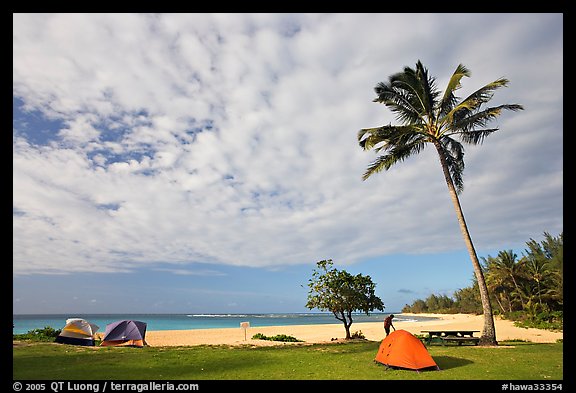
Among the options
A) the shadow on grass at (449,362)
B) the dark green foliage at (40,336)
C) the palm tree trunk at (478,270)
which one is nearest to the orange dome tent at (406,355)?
the shadow on grass at (449,362)

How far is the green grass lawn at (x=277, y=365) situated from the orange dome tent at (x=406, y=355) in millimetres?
232

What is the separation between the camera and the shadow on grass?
13.0m

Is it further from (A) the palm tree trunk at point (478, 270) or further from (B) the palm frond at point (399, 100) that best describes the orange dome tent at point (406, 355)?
(B) the palm frond at point (399, 100)

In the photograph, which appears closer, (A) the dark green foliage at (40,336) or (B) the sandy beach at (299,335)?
(A) the dark green foliage at (40,336)

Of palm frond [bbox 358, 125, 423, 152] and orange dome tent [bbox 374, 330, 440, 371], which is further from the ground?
palm frond [bbox 358, 125, 423, 152]

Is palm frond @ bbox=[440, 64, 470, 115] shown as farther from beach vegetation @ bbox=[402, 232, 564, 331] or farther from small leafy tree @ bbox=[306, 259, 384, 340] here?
beach vegetation @ bbox=[402, 232, 564, 331]

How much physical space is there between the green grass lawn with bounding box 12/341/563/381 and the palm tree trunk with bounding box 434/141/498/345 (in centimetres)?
84

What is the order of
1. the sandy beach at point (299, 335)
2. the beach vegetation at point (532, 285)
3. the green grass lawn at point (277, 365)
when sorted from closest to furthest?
the green grass lawn at point (277, 365) → the sandy beach at point (299, 335) → the beach vegetation at point (532, 285)

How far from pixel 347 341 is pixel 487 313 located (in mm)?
8624

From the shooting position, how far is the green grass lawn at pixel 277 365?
1146 centimetres

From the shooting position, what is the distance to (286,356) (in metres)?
16.3

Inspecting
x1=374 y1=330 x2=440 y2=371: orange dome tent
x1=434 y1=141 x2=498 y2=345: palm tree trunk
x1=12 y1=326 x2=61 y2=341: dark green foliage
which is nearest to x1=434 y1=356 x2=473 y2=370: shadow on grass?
x1=374 y1=330 x2=440 y2=371: orange dome tent
